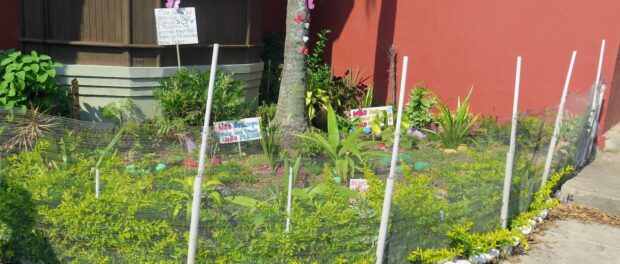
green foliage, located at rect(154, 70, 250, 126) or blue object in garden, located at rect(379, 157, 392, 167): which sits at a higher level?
green foliage, located at rect(154, 70, 250, 126)

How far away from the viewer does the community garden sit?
10.3ft

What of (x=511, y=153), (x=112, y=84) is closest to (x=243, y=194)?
(x=511, y=153)

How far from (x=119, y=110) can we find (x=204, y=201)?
12.1ft

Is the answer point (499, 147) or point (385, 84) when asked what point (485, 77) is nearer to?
point (385, 84)

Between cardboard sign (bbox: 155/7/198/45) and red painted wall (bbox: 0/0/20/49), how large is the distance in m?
2.04

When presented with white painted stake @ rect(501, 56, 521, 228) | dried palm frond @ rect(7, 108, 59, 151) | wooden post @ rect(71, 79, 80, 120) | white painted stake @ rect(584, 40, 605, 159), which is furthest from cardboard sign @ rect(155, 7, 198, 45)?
white painted stake @ rect(584, 40, 605, 159)

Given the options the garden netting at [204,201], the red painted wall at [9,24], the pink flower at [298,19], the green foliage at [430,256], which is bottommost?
the green foliage at [430,256]

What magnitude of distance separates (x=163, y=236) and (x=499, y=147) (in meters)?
2.74

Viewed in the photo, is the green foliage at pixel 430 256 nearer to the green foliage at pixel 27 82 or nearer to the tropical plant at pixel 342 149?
the tropical plant at pixel 342 149

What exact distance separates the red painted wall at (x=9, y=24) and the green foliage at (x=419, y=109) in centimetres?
521

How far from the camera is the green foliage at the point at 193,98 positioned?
6.64 m

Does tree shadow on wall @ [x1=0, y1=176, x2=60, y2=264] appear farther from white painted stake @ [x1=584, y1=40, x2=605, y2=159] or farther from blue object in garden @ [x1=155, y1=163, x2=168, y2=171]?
white painted stake @ [x1=584, y1=40, x2=605, y2=159]

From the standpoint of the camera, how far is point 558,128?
198 inches

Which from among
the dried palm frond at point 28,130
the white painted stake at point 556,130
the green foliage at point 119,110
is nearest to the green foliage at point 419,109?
the white painted stake at point 556,130
